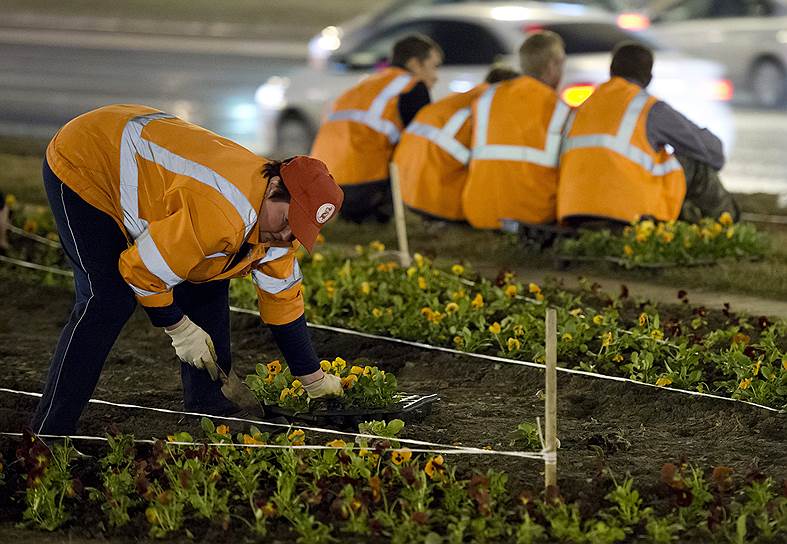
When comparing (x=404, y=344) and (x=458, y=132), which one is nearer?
(x=404, y=344)

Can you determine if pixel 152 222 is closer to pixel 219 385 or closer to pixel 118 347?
pixel 219 385

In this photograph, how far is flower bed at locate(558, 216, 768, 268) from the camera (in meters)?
8.33

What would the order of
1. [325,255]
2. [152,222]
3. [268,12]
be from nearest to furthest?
[152,222] → [325,255] → [268,12]

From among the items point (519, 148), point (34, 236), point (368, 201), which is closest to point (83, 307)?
point (34, 236)

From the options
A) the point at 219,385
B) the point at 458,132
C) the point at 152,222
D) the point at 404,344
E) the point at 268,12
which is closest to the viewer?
the point at 152,222

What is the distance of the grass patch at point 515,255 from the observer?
26.6 ft

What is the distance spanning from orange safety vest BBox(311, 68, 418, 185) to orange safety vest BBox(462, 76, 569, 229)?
1.01m

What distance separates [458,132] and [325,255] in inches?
58.0

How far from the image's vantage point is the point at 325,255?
28.3ft

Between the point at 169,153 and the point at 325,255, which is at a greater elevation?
the point at 169,153

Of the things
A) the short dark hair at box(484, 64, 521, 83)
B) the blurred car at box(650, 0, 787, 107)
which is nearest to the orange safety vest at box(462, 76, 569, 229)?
the short dark hair at box(484, 64, 521, 83)

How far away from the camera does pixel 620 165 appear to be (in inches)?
337

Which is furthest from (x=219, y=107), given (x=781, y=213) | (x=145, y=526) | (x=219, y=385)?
(x=145, y=526)

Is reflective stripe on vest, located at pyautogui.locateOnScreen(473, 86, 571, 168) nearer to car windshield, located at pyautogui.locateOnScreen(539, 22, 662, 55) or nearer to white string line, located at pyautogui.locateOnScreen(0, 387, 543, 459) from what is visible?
car windshield, located at pyautogui.locateOnScreen(539, 22, 662, 55)
